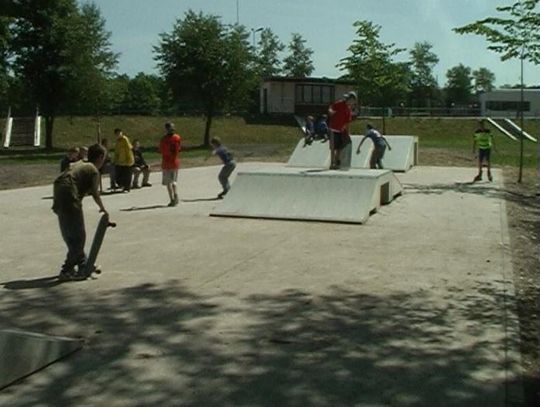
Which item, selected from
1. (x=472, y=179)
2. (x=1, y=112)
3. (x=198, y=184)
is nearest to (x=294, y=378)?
(x=198, y=184)

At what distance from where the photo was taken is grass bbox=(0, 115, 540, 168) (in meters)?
42.0

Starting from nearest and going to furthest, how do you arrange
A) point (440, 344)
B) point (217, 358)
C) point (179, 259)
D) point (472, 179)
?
point (217, 358) → point (440, 344) → point (179, 259) → point (472, 179)

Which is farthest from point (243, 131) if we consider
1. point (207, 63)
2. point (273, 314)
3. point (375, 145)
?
point (273, 314)

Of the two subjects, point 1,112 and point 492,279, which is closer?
point 492,279

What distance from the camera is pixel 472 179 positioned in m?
21.5

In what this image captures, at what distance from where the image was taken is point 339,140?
15766 mm

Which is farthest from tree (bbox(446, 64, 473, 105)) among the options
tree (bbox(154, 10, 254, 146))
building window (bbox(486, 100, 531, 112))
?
tree (bbox(154, 10, 254, 146))

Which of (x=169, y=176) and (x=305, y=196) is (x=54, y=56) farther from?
(x=305, y=196)

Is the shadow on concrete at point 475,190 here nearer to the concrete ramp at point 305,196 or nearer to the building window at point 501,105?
the concrete ramp at point 305,196

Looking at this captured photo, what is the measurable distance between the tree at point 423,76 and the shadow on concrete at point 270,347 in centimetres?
9001

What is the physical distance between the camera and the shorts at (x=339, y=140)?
15466 millimetres

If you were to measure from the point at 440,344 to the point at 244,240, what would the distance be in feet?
17.5

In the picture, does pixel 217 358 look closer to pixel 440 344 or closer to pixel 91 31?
pixel 440 344

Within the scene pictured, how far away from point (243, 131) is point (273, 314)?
44.3m
